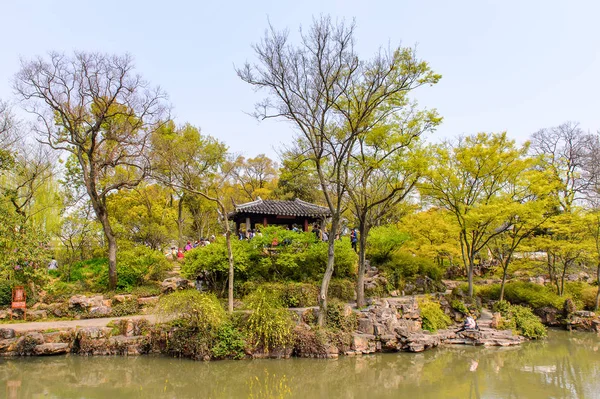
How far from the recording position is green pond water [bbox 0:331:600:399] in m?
9.03

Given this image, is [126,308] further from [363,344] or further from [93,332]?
[363,344]

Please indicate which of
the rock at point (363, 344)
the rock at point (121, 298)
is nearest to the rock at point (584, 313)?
the rock at point (363, 344)

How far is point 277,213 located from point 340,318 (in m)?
7.70

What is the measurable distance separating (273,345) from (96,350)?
204 inches

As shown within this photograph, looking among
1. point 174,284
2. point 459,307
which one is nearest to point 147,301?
point 174,284

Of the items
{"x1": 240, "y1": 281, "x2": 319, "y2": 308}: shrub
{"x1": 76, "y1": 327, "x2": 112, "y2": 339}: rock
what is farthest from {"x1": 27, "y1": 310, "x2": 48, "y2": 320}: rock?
{"x1": 240, "y1": 281, "x2": 319, "y2": 308}: shrub

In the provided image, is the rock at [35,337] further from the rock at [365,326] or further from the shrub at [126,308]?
the rock at [365,326]

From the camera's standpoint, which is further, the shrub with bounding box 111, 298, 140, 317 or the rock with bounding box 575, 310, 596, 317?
the rock with bounding box 575, 310, 596, 317

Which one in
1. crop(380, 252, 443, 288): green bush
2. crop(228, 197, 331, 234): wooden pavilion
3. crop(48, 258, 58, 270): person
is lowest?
crop(380, 252, 443, 288): green bush

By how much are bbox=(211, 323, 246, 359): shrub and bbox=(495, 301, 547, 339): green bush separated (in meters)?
9.79

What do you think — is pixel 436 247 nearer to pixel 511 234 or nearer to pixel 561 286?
pixel 511 234

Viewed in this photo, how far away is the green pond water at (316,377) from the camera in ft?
29.6

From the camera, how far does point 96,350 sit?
11.6 meters

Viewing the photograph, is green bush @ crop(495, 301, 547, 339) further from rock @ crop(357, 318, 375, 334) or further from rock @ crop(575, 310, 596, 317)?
rock @ crop(357, 318, 375, 334)
